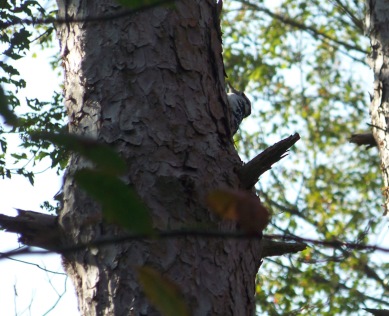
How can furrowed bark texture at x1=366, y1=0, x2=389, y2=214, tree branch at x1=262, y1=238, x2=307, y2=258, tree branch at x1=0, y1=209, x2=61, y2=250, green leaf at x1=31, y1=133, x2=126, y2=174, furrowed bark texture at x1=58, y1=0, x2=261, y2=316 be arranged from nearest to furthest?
green leaf at x1=31, y1=133, x2=126, y2=174, furrowed bark texture at x1=58, y1=0, x2=261, y2=316, tree branch at x1=0, y1=209, x2=61, y2=250, tree branch at x1=262, y1=238, x2=307, y2=258, furrowed bark texture at x1=366, y1=0, x2=389, y2=214

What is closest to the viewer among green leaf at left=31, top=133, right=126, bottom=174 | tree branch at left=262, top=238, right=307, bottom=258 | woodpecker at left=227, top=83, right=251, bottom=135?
green leaf at left=31, top=133, right=126, bottom=174

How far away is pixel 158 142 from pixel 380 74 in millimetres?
2680

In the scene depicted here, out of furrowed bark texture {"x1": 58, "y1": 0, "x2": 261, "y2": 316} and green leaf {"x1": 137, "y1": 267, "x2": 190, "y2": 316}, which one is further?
furrowed bark texture {"x1": 58, "y1": 0, "x2": 261, "y2": 316}

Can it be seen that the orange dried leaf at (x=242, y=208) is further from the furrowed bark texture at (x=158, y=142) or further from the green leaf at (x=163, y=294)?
the furrowed bark texture at (x=158, y=142)

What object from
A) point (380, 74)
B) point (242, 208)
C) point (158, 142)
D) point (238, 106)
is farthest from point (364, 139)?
point (242, 208)

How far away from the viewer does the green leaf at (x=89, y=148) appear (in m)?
0.82

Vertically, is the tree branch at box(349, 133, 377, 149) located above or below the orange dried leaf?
above

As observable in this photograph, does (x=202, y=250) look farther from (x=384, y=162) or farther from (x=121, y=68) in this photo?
(x=384, y=162)

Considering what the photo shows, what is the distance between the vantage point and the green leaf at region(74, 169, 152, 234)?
0.83 m

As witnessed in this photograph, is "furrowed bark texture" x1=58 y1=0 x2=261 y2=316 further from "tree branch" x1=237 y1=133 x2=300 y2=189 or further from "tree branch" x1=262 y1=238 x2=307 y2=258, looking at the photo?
"tree branch" x1=262 y1=238 x2=307 y2=258

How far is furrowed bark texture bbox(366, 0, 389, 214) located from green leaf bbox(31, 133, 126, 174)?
3.69m

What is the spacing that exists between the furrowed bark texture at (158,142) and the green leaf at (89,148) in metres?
1.31

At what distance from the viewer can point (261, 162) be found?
98.4 inches

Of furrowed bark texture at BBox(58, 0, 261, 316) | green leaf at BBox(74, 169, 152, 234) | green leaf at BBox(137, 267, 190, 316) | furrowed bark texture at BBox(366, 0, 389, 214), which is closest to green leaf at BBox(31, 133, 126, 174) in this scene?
green leaf at BBox(74, 169, 152, 234)
